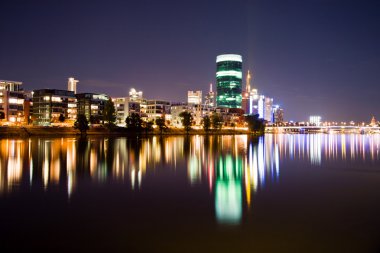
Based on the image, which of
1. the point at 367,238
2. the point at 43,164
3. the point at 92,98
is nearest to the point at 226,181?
the point at 367,238

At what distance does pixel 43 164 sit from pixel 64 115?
104m

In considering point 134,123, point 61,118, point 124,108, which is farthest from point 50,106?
point 124,108

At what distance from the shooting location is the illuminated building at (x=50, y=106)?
416ft

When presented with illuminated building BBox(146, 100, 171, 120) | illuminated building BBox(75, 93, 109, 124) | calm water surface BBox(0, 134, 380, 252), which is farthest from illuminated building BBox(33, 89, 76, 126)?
calm water surface BBox(0, 134, 380, 252)

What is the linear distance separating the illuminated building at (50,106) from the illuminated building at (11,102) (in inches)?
433

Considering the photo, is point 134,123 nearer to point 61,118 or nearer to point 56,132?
point 56,132

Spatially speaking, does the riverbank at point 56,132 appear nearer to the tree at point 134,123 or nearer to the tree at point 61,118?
the tree at point 134,123

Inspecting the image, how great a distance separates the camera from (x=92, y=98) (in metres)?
144

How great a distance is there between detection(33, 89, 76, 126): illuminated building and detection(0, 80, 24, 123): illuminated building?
11009 millimetres

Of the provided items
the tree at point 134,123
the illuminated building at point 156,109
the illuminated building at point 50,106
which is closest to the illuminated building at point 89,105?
the illuminated building at point 50,106

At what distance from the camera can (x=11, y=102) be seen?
113 m

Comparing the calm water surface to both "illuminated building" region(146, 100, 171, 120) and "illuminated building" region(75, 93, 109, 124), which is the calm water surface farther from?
"illuminated building" region(146, 100, 171, 120)

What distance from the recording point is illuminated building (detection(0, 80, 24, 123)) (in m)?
111

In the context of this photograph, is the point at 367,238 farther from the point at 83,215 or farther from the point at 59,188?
the point at 59,188
